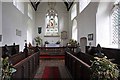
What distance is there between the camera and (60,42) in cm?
1822

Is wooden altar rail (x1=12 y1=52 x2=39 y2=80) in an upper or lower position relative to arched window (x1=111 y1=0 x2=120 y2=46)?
lower

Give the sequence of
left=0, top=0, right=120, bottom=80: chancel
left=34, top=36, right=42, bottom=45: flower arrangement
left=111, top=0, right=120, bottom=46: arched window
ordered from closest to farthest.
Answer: left=0, top=0, right=120, bottom=80: chancel
left=111, top=0, right=120, bottom=46: arched window
left=34, top=36, right=42, bottom=45: flower arrangement

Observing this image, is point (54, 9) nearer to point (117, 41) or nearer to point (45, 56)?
point (45, 56)

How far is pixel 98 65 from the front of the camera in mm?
2244

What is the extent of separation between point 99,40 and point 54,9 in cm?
1127

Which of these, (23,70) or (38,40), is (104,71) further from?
(38,40)

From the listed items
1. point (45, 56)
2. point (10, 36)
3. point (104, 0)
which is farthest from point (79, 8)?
point (10, 36)

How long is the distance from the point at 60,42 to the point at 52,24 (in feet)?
6.99

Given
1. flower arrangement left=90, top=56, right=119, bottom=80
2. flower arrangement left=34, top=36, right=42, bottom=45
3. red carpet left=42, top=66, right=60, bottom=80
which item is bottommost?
red carpet left=42, top=66, right=60, bottom=80

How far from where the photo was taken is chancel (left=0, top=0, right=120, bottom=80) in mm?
2820

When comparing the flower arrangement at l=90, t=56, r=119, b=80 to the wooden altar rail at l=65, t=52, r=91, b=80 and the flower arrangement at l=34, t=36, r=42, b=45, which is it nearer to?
the wooden altar rail at l=65, t=52, r=91, b=80

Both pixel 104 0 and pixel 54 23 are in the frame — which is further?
pixel 54 23

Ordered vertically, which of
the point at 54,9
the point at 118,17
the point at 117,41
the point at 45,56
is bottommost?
the point at 45,56

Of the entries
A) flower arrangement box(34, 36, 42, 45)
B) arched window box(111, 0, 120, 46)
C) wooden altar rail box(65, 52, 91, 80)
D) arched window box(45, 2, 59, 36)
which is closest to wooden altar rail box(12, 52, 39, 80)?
wooden altar rail box(65, 52, 91, 80)
